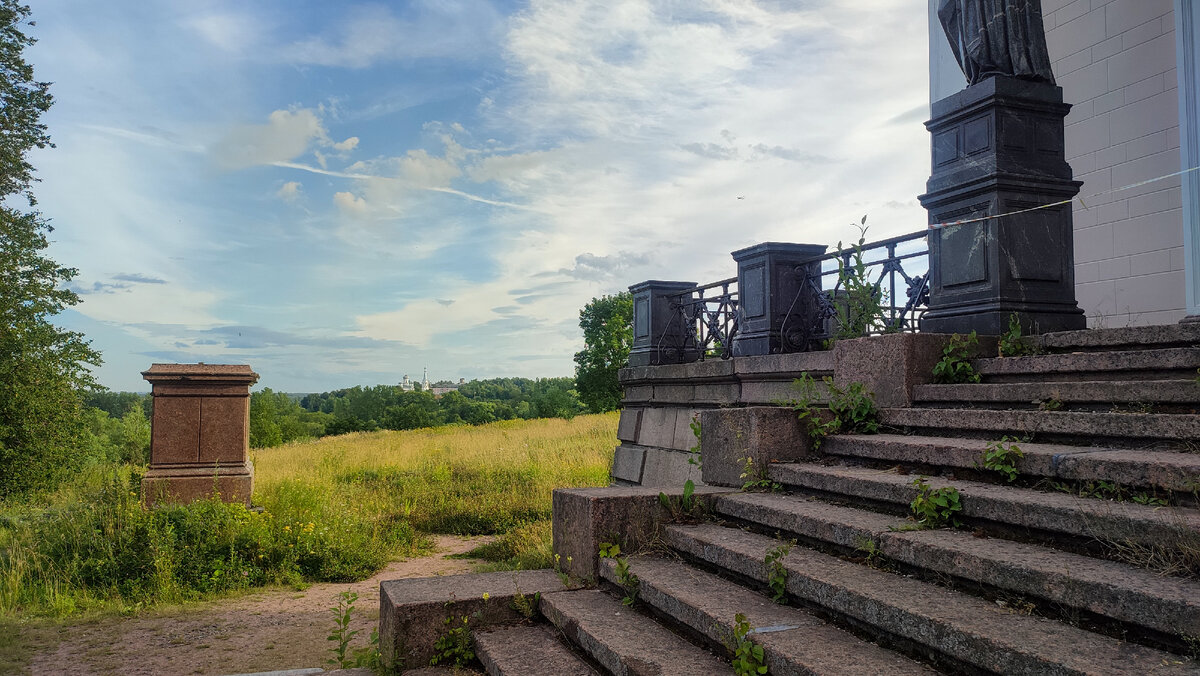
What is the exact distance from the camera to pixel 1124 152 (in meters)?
8.70

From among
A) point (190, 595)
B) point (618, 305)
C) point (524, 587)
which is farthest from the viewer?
point (618, 305)

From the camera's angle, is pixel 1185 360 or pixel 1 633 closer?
pixel 1185 360

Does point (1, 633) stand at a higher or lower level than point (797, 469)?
lower

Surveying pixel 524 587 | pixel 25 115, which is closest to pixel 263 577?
pixel 524 587

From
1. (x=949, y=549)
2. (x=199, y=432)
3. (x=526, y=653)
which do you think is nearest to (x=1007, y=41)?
(x=949, y=549)

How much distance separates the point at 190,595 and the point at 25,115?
16.3m

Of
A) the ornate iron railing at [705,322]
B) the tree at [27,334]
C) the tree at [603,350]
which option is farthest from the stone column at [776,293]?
the tree at [603,350]

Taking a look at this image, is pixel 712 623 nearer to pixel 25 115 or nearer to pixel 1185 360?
pixel 1185 360

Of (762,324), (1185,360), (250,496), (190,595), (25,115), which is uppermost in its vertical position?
(25,115)

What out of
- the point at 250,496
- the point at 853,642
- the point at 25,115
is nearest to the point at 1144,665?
the point at 853,642

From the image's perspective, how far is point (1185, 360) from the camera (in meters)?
4.22

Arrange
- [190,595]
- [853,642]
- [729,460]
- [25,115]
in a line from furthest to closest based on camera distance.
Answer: [25,115] < [190,595] < [729,460] < [853,642]

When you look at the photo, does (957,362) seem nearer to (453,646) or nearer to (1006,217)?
(1006,217)

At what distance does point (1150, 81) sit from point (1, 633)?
1219cm
